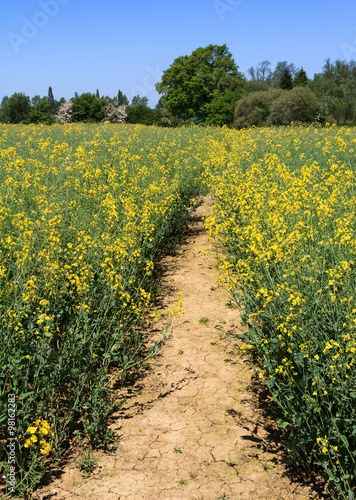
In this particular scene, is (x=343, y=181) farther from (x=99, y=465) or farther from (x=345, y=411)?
(x=99, y=465)

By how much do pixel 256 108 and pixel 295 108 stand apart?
14.8ft

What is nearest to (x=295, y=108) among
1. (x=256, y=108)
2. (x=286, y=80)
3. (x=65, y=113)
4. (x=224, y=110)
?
(x=256, y=108)

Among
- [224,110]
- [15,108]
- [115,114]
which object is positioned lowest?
[224,110]

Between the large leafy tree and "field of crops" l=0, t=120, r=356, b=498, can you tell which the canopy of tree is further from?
"field of crops" l=0, t=120, r=356, b=498

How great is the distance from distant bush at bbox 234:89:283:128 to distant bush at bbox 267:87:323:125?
2.08 m

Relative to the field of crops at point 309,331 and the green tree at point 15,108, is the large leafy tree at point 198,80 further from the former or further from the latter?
the field of crops at point 309,331

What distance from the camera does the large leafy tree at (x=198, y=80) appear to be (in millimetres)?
44094

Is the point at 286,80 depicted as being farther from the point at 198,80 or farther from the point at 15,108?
the point at 15,108

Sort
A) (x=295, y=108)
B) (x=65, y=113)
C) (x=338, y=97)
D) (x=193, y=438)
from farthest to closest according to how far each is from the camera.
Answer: (x=338, y=97), (x=65, y=113), (x=295, y=108), (x=193, y=438)

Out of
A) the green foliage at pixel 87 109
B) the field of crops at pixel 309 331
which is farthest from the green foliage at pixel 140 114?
the field of crops at pixel 309 331

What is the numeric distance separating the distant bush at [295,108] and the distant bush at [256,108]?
2084mm

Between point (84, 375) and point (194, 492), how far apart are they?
1134mm

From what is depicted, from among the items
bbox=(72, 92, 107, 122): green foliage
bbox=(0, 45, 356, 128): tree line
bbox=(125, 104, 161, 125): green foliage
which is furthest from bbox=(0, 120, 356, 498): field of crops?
bbox=(125, 104, 161, 125): green foliage

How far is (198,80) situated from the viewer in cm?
4391
